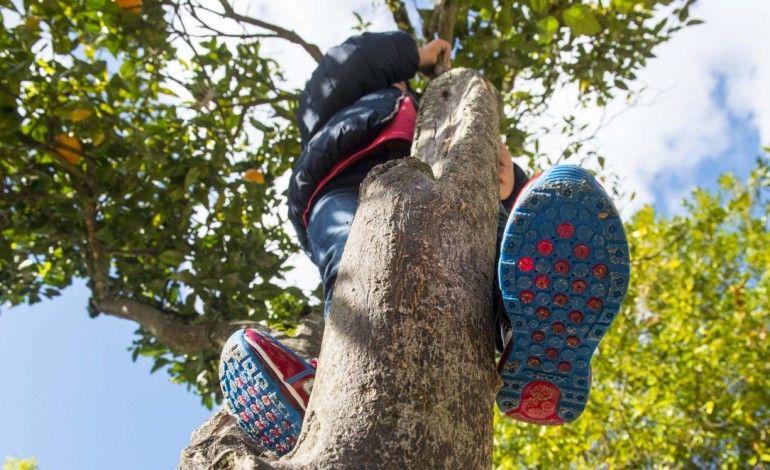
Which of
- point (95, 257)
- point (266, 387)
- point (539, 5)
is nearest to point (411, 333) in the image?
point (266, 387)

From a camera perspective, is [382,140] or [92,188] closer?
[382,140]

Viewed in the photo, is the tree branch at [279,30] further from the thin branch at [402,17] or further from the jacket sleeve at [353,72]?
the jacket sleeve at [353,72]

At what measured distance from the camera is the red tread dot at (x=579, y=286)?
0.99 metres

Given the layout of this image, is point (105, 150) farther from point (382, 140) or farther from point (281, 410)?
point (281, 410)

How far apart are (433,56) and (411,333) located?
4.89ft

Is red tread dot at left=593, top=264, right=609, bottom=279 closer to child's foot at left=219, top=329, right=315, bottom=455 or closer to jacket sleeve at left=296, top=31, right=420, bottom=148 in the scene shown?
child's foot at left=219, top=329, right=315, bottom=455

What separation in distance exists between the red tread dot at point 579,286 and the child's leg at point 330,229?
0.57m

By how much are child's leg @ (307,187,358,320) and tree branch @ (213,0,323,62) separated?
145 cm

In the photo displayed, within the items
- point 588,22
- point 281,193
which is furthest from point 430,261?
point 281,193

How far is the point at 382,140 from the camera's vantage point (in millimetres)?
1584

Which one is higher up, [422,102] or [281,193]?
[281,193]

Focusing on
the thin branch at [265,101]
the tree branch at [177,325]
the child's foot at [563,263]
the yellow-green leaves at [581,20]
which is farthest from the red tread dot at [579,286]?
the thin branch at [265,101]

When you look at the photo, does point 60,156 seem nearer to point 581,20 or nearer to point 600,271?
point 581,20

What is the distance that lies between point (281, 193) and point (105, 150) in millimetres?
810
